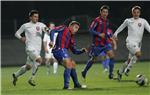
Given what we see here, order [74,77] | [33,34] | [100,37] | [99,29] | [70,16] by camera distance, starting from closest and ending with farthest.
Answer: [74,77]
[33,34]
[99,29]
[100,37]
[70,16]

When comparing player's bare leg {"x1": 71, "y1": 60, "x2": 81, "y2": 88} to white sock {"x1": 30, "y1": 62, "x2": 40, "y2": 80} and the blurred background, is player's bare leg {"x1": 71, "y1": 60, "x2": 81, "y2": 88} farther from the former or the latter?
the blurred background

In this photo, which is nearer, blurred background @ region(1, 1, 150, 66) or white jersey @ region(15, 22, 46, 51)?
white jersey @ region(15, 22, 46, 51)

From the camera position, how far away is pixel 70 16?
3294cm

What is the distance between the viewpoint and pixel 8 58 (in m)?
31.4

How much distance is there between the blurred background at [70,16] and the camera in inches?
1255

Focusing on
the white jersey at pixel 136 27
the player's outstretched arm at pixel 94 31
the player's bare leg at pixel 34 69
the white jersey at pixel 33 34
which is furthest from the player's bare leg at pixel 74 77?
the white jersey at pixel 136 27

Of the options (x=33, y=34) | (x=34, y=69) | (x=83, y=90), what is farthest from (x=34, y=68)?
(x=83, y=90)

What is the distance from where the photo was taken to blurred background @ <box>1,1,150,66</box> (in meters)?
31.9

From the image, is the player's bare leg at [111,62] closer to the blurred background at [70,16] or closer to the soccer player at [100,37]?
the soccer player at [100,37]

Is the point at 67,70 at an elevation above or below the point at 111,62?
above

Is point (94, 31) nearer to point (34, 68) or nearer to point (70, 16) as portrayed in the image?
point (34, 68)

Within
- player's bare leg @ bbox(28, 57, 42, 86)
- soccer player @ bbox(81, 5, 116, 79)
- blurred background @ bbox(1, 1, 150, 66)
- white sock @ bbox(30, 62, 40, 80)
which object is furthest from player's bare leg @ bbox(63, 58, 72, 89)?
blurred background @ bbox(1, 1, 150, 66)

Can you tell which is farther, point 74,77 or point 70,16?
point 70,16

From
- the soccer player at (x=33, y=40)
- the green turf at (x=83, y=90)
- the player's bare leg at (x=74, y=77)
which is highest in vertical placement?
the soccer player at (x=33, y=40)
